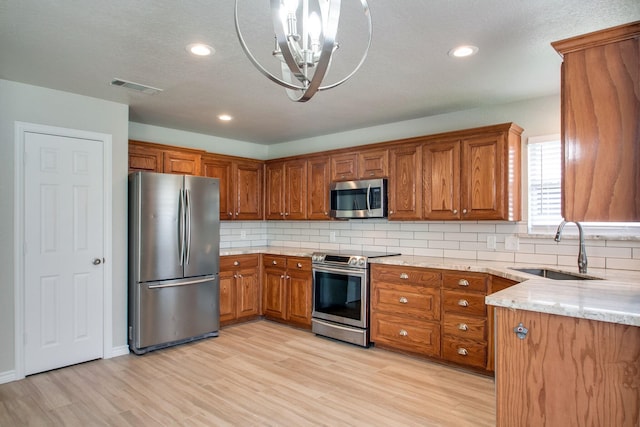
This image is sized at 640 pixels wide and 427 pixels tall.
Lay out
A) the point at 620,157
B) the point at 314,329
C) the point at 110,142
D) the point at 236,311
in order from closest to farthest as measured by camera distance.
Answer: the point at 620,157 < the point at 110,142 < the point at 314,329 < the point at 236,311

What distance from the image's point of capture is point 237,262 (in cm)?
479

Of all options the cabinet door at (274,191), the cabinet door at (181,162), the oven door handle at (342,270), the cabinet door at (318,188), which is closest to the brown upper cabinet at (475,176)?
the oven door handle at (342,270)

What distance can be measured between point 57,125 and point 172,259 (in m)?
1.55

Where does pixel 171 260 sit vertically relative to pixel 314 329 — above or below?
above

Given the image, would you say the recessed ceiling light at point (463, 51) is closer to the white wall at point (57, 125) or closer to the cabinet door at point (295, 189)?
the cabinet door at point (295, 189)

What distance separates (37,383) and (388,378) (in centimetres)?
280

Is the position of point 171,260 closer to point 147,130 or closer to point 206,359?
point 206,359

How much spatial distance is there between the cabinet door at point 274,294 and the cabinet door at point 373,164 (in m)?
1.57

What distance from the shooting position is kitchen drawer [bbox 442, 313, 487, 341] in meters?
3.27

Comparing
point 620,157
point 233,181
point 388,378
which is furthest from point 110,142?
point 620,157

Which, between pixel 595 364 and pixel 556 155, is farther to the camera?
pixel 556 155

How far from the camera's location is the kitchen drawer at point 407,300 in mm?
3561

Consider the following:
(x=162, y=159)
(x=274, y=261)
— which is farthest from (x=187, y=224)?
(x=274, y=261)

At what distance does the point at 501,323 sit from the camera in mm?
1819
